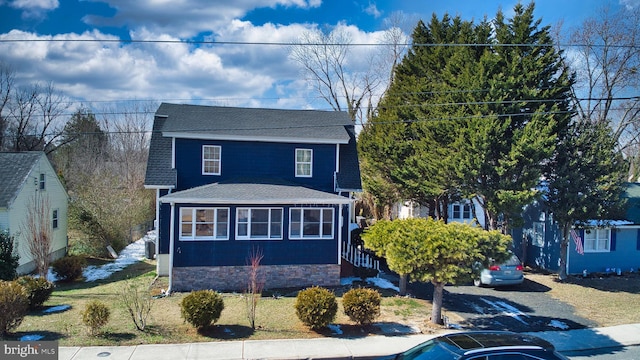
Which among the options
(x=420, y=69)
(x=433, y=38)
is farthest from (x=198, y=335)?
(x=433, y=38)

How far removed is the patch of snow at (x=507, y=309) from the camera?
14.9 meters

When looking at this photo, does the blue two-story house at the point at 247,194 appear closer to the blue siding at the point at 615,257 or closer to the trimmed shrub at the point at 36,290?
the trimmed shrub at the point at 36,290

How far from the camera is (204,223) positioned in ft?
58.7

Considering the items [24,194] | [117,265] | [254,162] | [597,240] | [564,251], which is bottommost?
[117,265]

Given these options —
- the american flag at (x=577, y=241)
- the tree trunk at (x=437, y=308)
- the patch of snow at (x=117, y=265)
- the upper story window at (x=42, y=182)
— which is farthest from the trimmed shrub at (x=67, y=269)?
the american flag at (x=577, y=241)

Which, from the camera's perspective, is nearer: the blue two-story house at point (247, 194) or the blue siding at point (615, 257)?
the blue two-story house at point (247, 194)

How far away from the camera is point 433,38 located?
2995cm

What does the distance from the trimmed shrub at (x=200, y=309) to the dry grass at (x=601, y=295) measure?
1186 cm

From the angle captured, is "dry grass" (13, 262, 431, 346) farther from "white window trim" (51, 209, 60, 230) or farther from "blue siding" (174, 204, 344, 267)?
"white window trim" (51, 209, 60, 230)

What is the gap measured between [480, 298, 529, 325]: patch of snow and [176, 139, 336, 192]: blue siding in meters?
8.58

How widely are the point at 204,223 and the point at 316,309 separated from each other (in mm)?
7179

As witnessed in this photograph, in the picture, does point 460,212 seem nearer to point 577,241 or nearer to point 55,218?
point 577,241

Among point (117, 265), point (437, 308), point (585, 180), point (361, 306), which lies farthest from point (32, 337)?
point (585, 180)

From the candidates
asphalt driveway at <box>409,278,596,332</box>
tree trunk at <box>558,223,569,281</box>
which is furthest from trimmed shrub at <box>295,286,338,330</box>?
tree trunk at <box>558,223,569,281</box>
